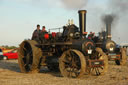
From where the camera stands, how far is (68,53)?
8.96 meters

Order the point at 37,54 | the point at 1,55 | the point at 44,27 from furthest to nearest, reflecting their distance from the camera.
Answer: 1. the point at 1,55
2. the point at 44,27
3. the point at 37,54

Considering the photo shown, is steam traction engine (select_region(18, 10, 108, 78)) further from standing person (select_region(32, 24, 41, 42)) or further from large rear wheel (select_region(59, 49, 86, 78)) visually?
standing person (select_region(32, 24, 41, 42))

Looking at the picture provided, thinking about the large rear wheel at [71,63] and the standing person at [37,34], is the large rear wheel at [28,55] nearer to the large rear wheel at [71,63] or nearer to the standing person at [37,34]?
the standing person at [37,34]

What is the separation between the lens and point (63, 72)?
8.90 meters

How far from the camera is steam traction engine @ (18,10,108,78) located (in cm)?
872

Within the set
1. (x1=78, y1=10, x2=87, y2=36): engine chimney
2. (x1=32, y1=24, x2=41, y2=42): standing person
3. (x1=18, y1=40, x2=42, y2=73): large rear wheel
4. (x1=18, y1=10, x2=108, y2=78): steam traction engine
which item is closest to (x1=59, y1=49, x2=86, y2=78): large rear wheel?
(x1=18, y1=10, x2=108, y2=78): steam traction engine

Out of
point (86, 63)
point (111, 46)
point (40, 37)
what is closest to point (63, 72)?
point (86, 63)

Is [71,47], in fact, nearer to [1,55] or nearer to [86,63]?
[86,63]

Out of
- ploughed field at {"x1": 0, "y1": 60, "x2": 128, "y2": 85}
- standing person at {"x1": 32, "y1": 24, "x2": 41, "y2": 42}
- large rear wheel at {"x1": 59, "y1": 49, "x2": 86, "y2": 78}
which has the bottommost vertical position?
ploughed field at {"x1": 0, "y1": 60, "x2": 128, "y2": 85}

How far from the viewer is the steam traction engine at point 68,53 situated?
8.72 metres

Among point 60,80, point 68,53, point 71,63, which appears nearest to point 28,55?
point 68,53

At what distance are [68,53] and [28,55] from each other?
278 cm

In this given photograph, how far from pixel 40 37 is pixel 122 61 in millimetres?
7051

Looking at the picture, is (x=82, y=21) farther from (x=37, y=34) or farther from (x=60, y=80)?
(x=60, y=80)
